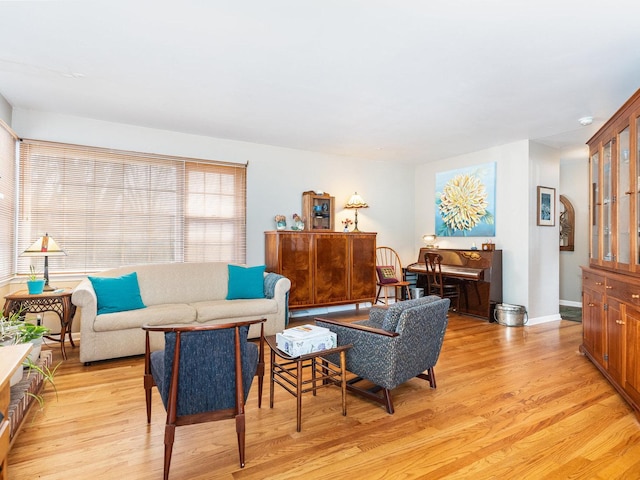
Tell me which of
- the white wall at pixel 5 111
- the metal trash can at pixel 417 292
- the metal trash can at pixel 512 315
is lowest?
the metal trash can at pixel 512 315

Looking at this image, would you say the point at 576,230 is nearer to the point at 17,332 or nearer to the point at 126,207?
the point at 126,207

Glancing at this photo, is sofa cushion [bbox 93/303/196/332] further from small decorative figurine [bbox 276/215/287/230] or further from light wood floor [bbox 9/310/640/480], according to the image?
small decorative figurine [bbox 276/215/287/230]

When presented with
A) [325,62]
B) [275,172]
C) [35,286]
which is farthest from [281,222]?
[35,286]

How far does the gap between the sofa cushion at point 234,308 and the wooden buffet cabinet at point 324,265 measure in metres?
0.76

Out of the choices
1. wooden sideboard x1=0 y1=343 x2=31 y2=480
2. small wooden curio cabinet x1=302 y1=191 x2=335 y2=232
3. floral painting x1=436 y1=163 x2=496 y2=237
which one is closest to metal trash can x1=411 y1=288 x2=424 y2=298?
floral painting x1=436 y1=163 x2=496 y2=237

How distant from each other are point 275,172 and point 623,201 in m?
4.03

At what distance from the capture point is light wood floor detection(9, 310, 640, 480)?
187cm

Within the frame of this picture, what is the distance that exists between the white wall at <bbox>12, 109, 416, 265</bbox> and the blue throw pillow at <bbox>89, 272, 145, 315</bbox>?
1.71m

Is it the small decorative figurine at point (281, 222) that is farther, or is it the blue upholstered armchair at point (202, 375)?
the small decorative figurine at point (281, 222)

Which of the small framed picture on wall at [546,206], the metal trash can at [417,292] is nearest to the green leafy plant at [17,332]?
the metal trash can at [417,292]

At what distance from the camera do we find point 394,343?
2.38 m

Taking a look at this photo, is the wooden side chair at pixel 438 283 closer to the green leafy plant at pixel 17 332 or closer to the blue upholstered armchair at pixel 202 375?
the blue upholstered armchair at pixel 202 375

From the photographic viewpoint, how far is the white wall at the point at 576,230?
6.36 metres

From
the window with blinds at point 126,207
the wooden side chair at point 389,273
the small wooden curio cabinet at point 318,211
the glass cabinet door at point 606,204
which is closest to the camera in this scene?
the glass cabinet door at point 606,204
